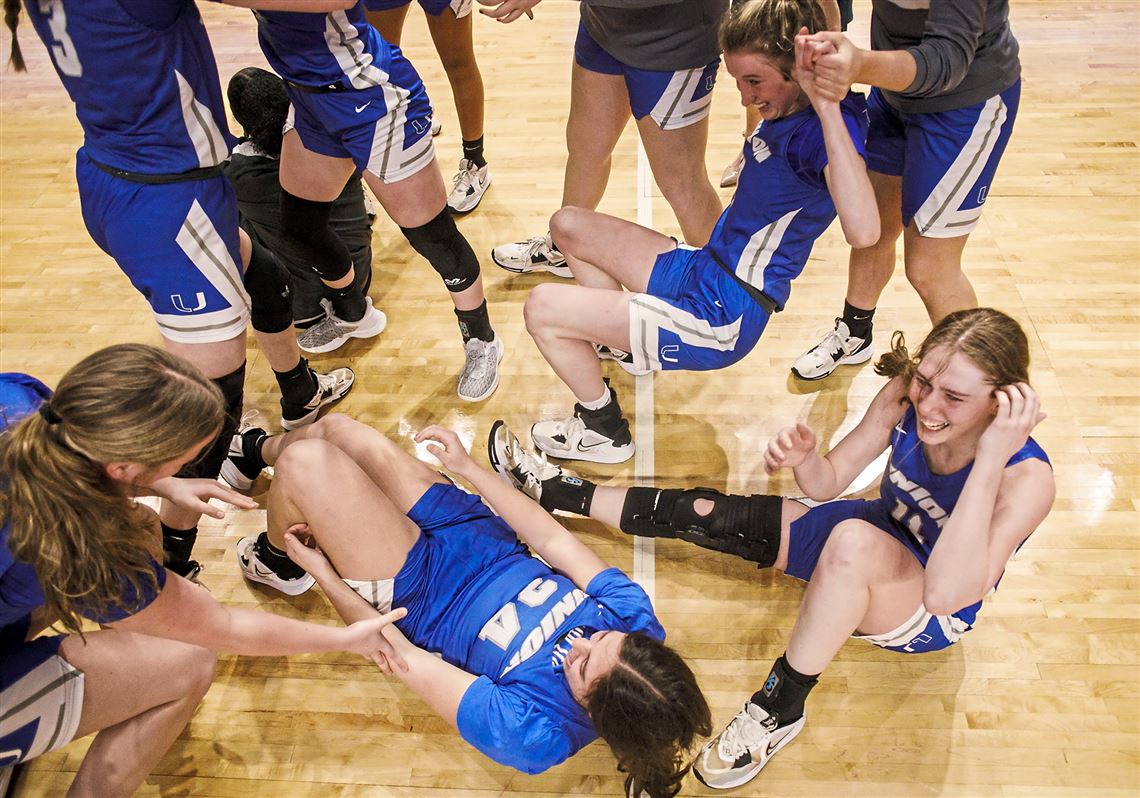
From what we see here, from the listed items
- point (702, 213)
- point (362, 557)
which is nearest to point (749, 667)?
point (362, 557)

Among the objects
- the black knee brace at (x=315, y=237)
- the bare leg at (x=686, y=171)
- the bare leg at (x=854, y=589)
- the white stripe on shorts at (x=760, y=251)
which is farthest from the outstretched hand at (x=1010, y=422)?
the black knee brace at (x=315, y=237)

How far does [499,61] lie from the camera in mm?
4707

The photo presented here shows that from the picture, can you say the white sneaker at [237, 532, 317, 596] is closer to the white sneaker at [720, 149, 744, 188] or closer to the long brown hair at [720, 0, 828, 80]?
the long brown hair at [720, 0, 828, 80]

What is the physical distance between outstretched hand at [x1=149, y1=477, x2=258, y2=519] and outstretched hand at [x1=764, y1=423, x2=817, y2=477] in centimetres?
112

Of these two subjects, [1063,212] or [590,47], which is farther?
[1063,212]

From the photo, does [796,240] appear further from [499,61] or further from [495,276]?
[499,61]

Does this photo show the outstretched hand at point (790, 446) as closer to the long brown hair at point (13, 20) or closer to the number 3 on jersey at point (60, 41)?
the number 3 on jersey at point (60, 41)

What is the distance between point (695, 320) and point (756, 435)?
1.87ft

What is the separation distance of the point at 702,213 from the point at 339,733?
1851mm

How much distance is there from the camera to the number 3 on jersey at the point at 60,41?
1.90 metres

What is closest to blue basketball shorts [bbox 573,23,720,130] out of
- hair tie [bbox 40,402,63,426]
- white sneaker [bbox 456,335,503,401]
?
white sneaker [bbox 456,335,503,401]

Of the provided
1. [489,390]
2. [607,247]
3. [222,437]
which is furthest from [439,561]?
[607,247]

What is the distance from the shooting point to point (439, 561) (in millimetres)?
2160

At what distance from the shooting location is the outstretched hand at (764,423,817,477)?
6.76ft
